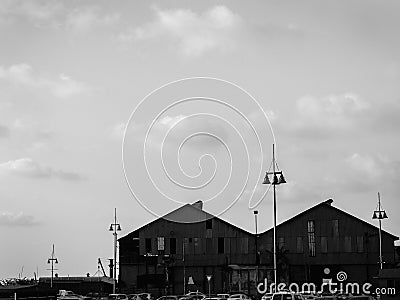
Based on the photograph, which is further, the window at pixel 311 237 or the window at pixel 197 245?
the window at pixel 197 245

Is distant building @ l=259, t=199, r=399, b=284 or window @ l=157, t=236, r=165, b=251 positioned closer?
distant building @ l=259, t=199, r=399, b=284

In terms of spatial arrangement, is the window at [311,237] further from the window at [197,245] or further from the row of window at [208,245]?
the window at [197,245]

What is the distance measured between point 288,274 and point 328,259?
525 centimetres

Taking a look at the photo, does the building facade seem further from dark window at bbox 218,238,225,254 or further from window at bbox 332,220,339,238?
window at bbox 332,220,339,238

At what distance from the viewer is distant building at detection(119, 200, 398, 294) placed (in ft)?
308

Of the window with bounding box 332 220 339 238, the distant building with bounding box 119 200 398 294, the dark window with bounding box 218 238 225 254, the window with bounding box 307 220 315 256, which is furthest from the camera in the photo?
the dark window with bounding box 218 238 225 254

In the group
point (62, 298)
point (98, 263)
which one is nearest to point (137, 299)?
point (62, 298)

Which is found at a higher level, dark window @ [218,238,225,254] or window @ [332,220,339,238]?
window @ [332,220,339,238]

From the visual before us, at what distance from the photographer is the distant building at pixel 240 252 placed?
308 ft

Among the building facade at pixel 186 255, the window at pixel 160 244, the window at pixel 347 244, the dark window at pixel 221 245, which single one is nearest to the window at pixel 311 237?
the window at pixel 347 244

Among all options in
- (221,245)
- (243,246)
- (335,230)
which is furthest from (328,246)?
(221,245)

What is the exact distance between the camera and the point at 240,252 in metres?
97.5

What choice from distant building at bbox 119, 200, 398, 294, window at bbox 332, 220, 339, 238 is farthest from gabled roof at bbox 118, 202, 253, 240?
window at bbox 332, 220, 339, 238

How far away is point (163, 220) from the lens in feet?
324
